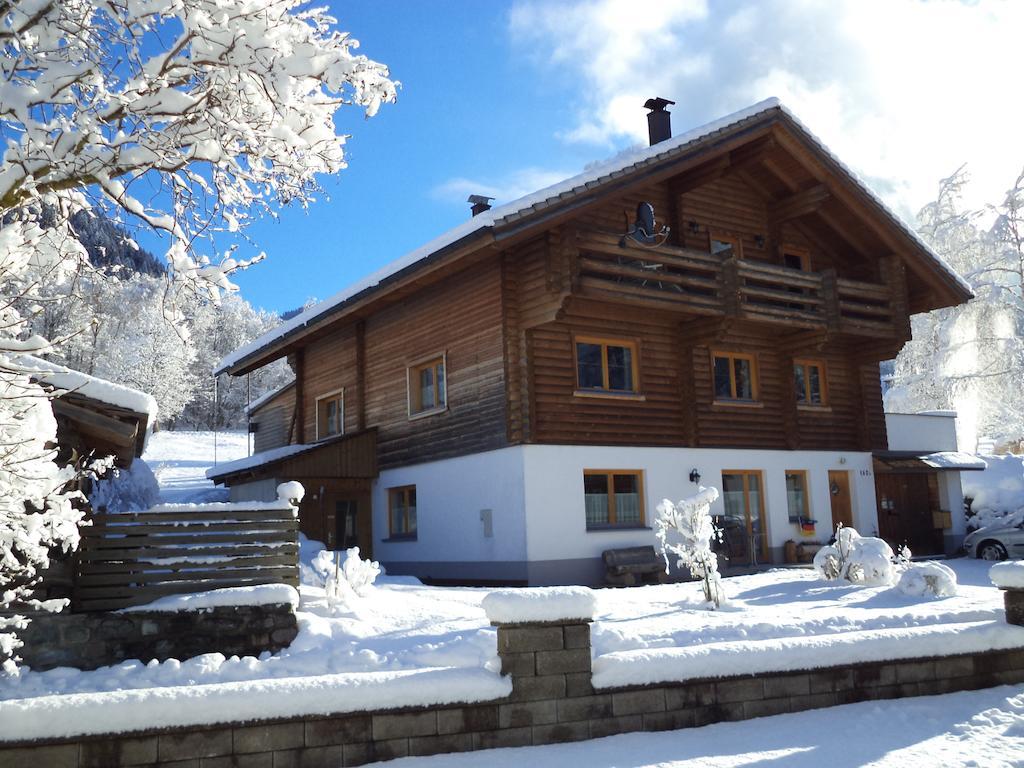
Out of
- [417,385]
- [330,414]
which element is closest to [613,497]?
[417,385]

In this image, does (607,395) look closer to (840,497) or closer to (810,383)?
(810,383)

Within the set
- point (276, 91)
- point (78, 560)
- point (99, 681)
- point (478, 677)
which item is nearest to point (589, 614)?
point (478, 677)

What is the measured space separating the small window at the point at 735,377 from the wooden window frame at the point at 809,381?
1.14 m

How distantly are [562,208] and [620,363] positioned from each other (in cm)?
370

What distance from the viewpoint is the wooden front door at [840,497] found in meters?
19.9

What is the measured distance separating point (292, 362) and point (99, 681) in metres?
16.3

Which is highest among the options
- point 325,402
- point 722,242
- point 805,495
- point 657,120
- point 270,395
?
point 657,120

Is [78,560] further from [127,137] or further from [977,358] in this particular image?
[977,358]

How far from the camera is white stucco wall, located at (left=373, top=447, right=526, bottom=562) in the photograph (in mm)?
15383

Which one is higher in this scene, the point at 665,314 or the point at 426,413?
the point at 665,314

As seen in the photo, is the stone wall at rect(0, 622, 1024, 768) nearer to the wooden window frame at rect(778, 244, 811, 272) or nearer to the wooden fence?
the wooden fence

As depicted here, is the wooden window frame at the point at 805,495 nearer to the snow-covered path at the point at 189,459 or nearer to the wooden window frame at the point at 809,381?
the wooden window frame at the point at 809,381

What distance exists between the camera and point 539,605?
6.23 metres

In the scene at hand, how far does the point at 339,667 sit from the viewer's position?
27.3ft
